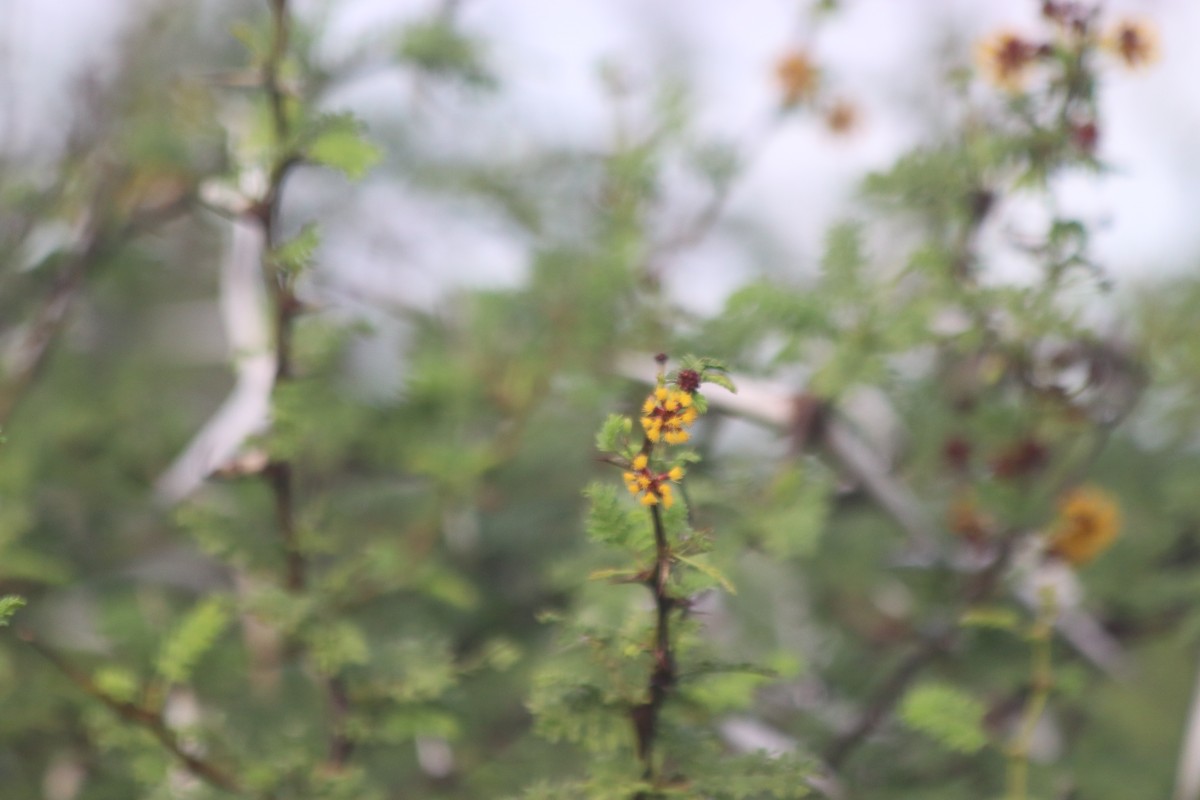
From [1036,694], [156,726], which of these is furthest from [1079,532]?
[156,726]

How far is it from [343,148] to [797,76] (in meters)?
0.44

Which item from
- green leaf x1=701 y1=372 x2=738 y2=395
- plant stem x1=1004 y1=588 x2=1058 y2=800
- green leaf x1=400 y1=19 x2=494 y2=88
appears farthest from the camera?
green leaf x1=400 y1=19 x2=494 y2=88

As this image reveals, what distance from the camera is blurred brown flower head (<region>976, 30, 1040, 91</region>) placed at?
20.5 inches

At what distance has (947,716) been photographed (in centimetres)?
45

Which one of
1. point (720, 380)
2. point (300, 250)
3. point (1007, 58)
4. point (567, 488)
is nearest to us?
point (720, 380)

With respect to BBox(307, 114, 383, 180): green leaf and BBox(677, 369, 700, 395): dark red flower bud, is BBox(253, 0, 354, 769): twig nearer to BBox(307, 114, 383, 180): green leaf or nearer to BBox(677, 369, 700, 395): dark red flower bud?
BBox(307, 114, 383, 180): green leaf

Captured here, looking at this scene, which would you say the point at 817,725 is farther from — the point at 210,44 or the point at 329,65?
the point at 210,44

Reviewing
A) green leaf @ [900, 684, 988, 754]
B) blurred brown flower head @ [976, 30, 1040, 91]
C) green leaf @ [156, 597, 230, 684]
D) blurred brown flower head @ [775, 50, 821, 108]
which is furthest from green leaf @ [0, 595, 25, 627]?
blurred brown flower head @ [775, 50, 821, 108]

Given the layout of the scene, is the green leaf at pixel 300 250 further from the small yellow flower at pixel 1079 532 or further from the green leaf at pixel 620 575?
the small yellow flower at pixel 1079 532

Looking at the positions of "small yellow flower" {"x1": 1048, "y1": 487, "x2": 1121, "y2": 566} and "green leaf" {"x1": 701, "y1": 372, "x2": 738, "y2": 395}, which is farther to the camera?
"small yellow flower" {"x1": 1048, "y1": 487, "x2": 1121, "y2": 566}

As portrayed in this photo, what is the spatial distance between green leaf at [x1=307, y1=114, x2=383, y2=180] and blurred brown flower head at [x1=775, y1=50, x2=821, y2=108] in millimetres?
419

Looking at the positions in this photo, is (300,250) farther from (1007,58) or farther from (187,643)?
(1007,58)

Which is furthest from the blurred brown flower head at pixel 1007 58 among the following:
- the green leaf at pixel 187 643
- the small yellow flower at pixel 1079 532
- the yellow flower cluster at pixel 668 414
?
the green leaf at pixel 187 643

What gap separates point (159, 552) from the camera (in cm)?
84
